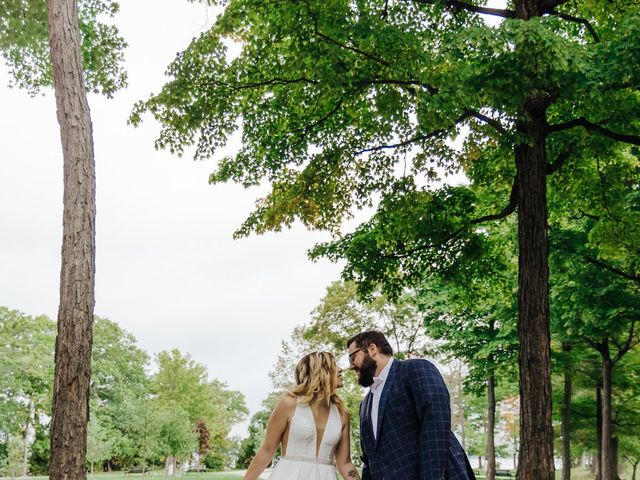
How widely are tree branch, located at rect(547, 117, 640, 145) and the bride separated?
8.22 meters

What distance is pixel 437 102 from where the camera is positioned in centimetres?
996

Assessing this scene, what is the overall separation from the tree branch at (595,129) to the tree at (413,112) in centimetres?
3

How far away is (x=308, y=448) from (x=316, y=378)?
66cm

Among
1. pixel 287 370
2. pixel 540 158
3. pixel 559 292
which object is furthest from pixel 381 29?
pixel 287 370

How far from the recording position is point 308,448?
5.62m

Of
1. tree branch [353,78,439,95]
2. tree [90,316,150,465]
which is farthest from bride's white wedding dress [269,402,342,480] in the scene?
tree [90,316,150,465]

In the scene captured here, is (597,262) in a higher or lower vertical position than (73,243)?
higher

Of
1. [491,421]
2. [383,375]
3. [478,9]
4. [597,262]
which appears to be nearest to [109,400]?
[491,421]

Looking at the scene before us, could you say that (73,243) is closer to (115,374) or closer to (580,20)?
(580,20)

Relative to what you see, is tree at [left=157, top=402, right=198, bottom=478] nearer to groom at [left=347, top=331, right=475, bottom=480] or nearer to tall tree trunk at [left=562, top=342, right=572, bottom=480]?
tall tree trunk at [left=562, top=342, right=572, bottom=480]

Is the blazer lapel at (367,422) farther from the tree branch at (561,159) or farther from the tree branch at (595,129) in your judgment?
the tree branch at (561,159)

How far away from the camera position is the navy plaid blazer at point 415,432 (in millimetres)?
4262

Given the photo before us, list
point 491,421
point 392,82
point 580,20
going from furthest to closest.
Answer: point 491,421, point 580,20, point 392,82

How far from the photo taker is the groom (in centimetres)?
427
